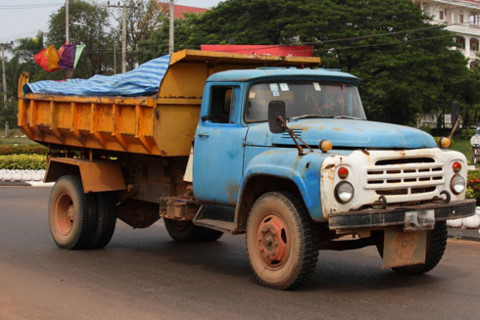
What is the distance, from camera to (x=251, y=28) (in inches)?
1804

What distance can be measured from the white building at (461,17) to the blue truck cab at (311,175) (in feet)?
239

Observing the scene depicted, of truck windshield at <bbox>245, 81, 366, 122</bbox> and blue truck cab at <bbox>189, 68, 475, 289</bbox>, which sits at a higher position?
truck windshield at <bbox>245, 81, 366, 122</bbox>

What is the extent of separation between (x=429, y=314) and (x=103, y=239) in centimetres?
528

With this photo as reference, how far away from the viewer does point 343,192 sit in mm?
6793

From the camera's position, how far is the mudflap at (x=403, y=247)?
7215mm

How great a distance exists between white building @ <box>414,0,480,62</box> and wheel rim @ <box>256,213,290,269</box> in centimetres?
7382

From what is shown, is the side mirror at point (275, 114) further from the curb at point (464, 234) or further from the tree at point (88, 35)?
the tree at point (88, 35)

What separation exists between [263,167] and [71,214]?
4.25 metres

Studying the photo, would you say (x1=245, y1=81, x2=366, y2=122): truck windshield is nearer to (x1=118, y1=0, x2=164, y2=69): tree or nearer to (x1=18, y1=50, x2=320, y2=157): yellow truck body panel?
(x1=18, y1=50, x2=320, y2=157): yellow truck body panel

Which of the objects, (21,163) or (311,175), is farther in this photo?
(21,163)

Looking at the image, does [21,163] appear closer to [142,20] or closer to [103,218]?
[103,218]

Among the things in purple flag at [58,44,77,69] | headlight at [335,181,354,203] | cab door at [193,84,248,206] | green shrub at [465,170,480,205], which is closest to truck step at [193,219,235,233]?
cab door at [193,84,248,206]

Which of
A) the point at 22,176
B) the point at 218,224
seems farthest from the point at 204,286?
the point at 22,176

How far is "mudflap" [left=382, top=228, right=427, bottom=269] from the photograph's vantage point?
7.21m
